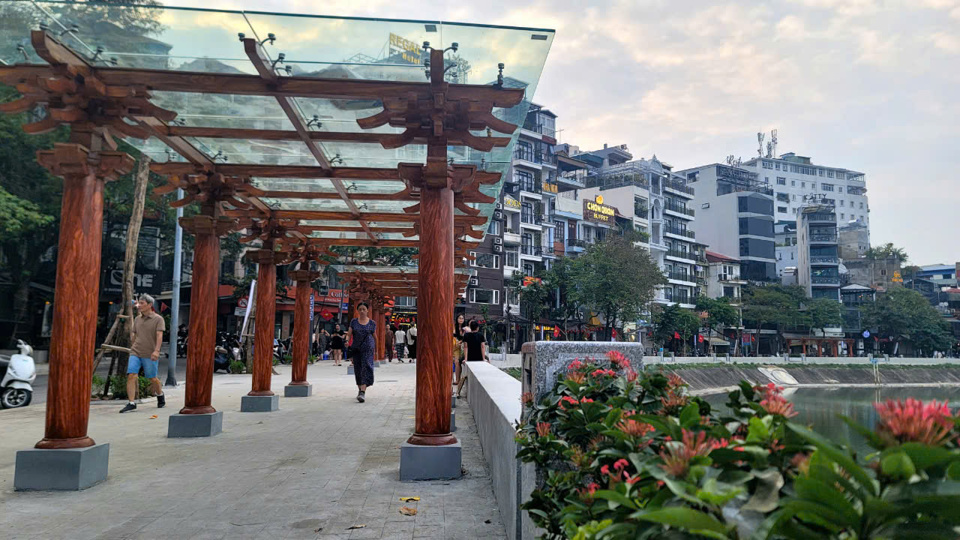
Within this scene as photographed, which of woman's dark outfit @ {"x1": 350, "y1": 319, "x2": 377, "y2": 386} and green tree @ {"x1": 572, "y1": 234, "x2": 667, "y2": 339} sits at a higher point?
green tree @ {"x1": 572, "y1": 234, "x2": 667, "y2": 339}

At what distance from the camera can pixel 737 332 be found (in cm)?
6084

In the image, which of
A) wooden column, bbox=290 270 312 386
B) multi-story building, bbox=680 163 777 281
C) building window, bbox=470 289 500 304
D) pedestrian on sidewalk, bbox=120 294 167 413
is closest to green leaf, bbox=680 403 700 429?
pedestrian on sidewalk, bbox=120 294 167 413

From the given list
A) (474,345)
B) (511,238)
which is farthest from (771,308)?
(474,345)

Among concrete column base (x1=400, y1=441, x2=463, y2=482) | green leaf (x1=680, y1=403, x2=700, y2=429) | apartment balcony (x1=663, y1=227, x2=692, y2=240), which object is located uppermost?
apartment balcony (x1=663, y1=227, x2=692, y2=240)

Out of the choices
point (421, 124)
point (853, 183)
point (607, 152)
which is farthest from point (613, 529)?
point (853, 183)

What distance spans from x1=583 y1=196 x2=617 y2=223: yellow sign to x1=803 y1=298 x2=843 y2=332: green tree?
19.5 m

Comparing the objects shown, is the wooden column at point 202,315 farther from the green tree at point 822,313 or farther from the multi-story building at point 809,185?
the multi-story building at point 809,185

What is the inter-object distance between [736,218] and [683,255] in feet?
45.1

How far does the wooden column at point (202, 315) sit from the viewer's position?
7684 millimetres

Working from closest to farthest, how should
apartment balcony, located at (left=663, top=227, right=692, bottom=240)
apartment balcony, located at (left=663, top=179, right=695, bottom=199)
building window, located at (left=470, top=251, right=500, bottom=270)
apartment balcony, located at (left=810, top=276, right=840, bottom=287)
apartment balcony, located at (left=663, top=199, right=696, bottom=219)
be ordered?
building window, located at (left=470, top=251, right=500, bottom=270), apartment balcony, located at (left=663, top=227, right=692, bottom=240), apartment balcony, located at (left=663, top=199, right=696, bottom=219), apartment balcony, located at (left=663, top=179, right=695, bottom=199), apartment balcony, located at (left=810, top=276, right=840, bottom=287)

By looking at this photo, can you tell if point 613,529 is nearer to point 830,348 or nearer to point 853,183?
point 830,348

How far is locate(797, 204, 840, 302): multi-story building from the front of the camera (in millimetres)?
71000

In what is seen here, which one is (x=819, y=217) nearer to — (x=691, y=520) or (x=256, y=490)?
(x=256, y=490)

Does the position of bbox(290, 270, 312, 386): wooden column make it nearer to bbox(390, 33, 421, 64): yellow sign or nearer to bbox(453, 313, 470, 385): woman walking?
bbox(453, 313, 470, 385): woman walking
